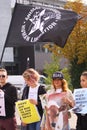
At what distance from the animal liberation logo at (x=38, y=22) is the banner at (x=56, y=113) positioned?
0.96 meters

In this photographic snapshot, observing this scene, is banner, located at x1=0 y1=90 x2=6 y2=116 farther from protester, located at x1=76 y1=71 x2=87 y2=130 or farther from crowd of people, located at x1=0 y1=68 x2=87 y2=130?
protester, located at x1=76 y1=71 x2=87 y2=130

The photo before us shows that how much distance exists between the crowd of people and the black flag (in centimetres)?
52

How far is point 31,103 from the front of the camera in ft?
22.8

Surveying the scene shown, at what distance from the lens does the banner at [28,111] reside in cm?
696

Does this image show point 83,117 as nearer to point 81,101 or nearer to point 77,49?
point 81,101

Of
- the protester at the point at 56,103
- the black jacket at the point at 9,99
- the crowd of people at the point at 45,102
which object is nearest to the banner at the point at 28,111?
the crowd of people at the point at 45,102

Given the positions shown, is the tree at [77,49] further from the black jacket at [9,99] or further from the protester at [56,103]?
the protester at [56,103]

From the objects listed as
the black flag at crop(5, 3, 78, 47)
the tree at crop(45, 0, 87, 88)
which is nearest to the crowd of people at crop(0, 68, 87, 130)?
the black flag at crop(5, 3, 78, 47)

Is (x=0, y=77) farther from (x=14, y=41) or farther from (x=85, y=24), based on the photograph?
(x=85, y=24)

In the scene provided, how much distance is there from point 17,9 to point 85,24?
2254 centimetres

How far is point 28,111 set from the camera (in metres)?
7.00

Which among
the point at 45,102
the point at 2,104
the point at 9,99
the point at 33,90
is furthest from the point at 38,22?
the point at 2,104

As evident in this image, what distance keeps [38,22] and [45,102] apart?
48.2 inches

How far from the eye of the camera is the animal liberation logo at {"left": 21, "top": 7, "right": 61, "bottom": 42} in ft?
22.0
